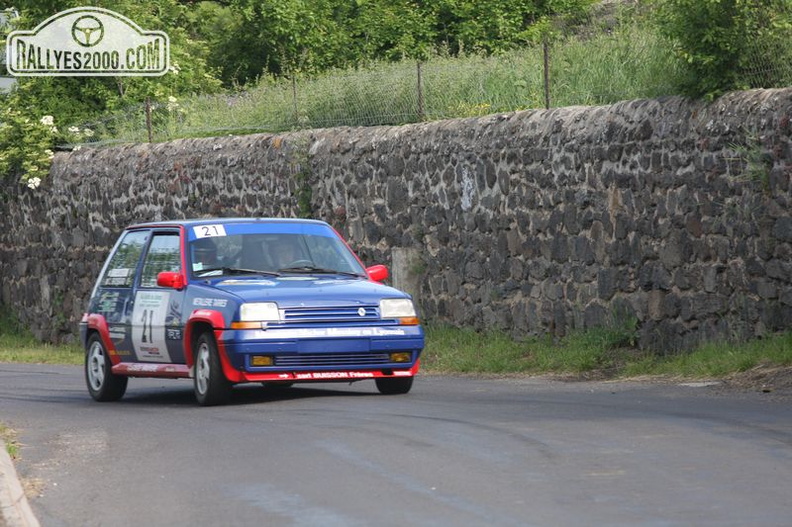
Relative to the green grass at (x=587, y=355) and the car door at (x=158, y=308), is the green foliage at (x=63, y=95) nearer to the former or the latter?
the green grass at (x=587, y=355)

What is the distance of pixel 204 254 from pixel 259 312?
55.2 inches

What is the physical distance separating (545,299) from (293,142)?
5.96 metres

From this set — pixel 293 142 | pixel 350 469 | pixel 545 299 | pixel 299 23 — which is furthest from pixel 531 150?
pixel 299 23

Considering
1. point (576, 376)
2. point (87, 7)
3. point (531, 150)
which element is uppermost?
point (87, 7)

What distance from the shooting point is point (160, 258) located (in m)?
14.1

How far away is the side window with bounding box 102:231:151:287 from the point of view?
568 inches

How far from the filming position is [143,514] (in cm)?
771

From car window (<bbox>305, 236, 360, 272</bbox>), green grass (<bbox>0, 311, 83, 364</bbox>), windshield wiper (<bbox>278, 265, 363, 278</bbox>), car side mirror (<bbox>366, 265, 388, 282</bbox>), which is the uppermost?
car window (<bbox>305, 236, 360, 272</bbox>)

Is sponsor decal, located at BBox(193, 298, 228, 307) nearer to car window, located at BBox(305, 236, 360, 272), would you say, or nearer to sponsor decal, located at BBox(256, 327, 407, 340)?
sponsor decal, located at BBox(256, 327, 407, 340)

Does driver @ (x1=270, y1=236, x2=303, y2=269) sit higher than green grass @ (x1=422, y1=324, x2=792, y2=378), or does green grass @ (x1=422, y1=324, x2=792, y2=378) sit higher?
driver @ (x1=270, y1=236, x2=303, y2=269)

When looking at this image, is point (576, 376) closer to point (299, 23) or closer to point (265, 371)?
point (265, 371)

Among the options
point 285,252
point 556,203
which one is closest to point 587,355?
point 556,203

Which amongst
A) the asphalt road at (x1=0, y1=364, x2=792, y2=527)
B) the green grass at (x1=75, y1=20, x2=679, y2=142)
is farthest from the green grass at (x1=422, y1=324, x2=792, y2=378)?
the green grass at (x1=75, y1=20, x2=679, y2=142)

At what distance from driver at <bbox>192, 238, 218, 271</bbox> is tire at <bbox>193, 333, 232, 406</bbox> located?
0.78m
